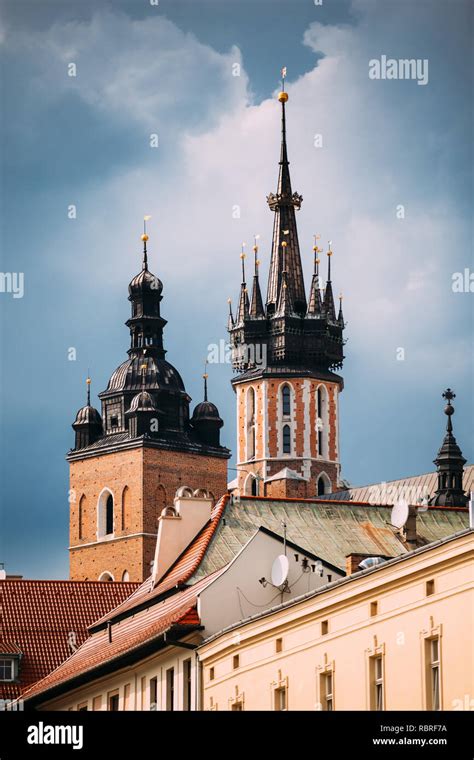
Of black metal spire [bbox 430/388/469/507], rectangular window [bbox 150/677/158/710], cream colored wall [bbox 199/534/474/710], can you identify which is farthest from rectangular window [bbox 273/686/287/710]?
black metal spire [bbox 430/388/469/507]

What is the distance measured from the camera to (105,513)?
A: 12169 centimetres

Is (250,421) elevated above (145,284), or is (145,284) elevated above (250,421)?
(145,284)

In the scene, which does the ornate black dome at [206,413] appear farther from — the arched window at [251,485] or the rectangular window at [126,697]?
the rectangular window at [126,697]

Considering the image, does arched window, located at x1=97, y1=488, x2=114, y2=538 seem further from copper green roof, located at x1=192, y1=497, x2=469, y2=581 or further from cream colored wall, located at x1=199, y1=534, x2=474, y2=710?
cream colored wall, located at x1=199, y1=534, x2=474, y2=710

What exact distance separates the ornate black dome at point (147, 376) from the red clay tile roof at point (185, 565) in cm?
6747

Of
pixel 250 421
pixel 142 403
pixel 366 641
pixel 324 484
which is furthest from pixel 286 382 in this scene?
pixel 366 641

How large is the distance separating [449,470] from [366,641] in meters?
74.9

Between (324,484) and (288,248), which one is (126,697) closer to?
(324,484)

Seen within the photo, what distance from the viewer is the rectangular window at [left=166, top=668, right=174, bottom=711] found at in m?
45.5

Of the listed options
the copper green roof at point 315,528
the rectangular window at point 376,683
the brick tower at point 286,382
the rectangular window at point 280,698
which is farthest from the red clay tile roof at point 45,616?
the brick tower at point 286,382

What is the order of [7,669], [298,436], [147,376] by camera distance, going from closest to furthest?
1. [7,669]
2. [147,376]
3. [298,436]

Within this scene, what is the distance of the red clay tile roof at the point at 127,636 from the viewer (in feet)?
151
